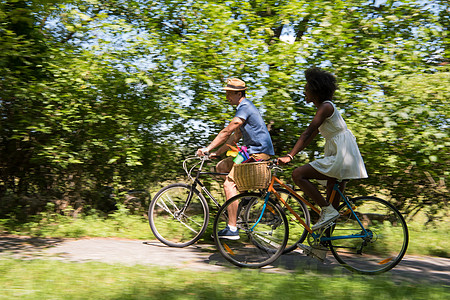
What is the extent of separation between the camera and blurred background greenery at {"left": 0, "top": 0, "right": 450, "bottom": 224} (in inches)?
257

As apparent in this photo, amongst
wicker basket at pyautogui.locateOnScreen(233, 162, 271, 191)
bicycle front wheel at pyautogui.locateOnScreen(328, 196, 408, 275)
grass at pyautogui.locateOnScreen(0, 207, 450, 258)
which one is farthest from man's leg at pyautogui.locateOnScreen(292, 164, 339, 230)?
grass at pyautogui.locateOnScreen(0, 207, 450, 258)

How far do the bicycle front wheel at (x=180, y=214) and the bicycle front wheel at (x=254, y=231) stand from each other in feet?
2.66

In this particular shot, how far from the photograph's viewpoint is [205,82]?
7020 millimetres

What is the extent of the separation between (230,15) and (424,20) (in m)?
2.97

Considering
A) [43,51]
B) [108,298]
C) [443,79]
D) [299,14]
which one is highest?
[299,14]

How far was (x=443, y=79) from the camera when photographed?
20.9 ft

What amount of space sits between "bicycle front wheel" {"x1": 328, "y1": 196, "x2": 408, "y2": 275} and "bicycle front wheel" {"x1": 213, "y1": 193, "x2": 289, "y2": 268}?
64 centimetres

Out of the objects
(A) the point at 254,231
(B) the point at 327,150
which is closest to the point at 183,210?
(A) the point at 254,231

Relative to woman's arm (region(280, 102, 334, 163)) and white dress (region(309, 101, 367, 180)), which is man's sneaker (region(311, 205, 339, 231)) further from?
woman's arm (region(280, 102, 334, 163))

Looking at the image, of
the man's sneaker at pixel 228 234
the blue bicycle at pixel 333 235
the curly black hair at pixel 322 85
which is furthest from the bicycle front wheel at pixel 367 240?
the curly black hair at pixel 322 85

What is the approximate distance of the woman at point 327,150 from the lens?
191 inches

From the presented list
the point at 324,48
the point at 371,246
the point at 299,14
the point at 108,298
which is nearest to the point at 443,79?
the point at 324,48

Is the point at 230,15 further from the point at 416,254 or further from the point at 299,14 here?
the point at 416,254

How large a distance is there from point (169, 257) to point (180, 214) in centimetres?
86
